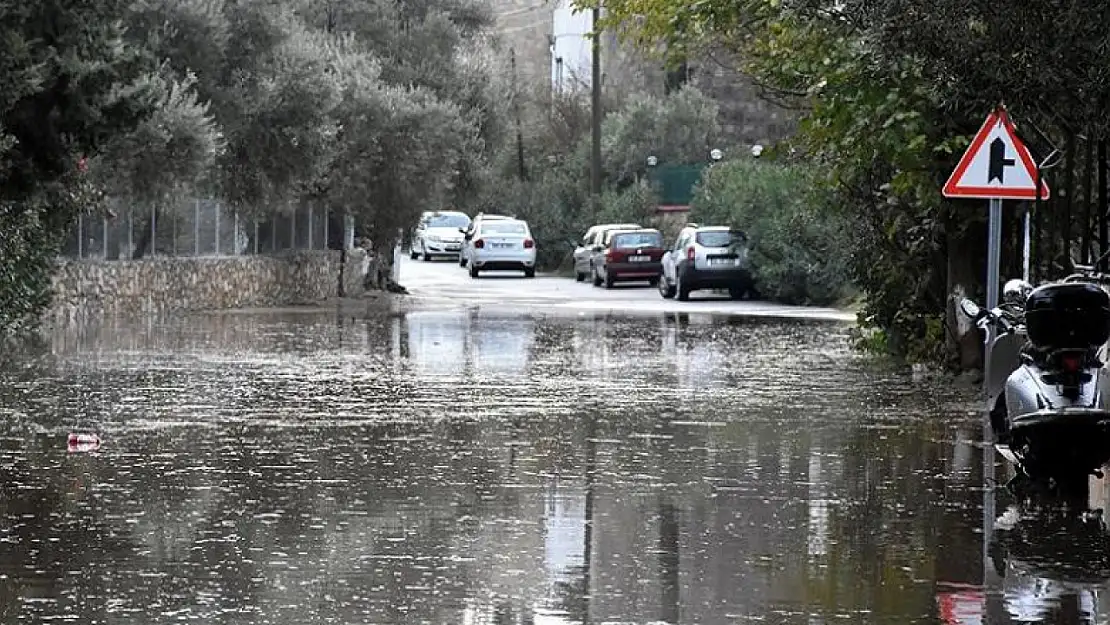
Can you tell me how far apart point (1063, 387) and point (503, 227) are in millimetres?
45824

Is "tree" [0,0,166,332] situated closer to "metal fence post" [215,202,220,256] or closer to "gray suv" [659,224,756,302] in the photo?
"metal fence post" [215,202,220,256]

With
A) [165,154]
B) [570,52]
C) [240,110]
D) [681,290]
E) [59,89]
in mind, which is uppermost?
[570,52]

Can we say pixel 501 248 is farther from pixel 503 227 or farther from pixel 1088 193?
pixel 1088 193

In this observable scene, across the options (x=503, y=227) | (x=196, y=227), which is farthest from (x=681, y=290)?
(x=503, y=227)

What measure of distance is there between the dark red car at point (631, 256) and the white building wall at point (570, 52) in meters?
25.9

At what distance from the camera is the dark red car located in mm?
50062

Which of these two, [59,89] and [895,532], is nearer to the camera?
[895,532]

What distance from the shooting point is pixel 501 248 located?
5656 cm

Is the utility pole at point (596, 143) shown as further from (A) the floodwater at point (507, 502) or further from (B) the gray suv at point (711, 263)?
(A) the floodwater at point (507, 502)

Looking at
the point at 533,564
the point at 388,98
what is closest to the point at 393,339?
the point at 388,98

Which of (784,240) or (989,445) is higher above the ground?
(784,240)

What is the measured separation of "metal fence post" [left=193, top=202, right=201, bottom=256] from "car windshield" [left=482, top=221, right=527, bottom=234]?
1894 centimetres

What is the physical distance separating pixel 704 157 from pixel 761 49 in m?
45.9

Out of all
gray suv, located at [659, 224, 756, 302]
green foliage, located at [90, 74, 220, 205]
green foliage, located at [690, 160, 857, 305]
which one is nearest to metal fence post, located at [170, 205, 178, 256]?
green foliage, located at [90, 74, 220, 205]
